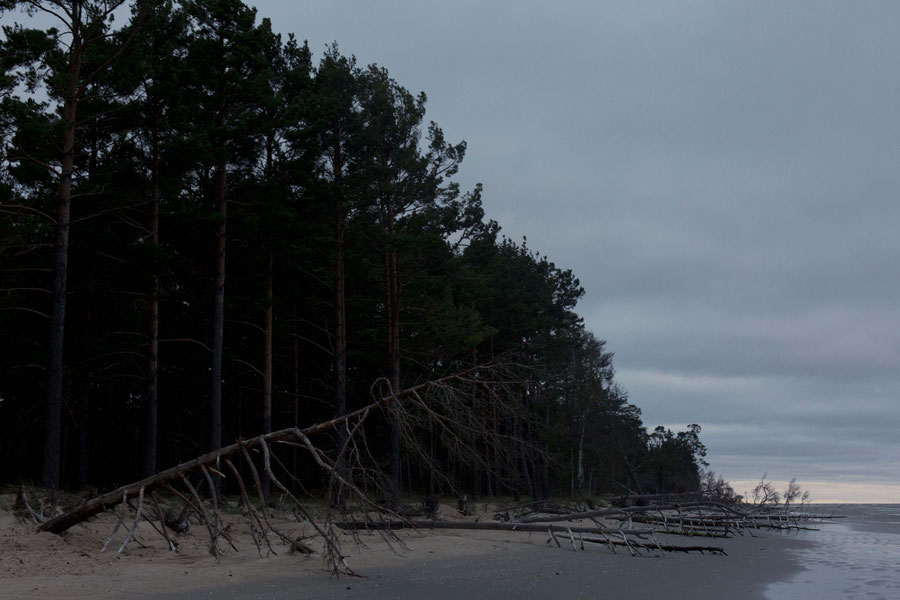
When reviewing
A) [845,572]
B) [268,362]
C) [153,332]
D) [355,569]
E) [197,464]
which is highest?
[153,332]

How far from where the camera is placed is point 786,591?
34.5ft

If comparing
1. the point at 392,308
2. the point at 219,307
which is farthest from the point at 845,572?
the point at 392,308

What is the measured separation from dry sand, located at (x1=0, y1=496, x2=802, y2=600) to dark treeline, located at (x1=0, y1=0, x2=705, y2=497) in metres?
1.77

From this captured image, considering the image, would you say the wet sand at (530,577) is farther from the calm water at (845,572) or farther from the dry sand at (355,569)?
the calm water at (845,572)

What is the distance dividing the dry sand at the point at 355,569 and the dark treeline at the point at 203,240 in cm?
177

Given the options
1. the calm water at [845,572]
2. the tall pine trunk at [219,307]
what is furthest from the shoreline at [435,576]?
the tall pine trunk at [219,307]

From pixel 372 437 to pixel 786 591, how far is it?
29.1 metres

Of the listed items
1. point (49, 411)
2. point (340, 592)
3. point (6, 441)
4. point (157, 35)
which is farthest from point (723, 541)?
point (6, 441)

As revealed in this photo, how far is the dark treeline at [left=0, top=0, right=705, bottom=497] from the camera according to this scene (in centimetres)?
1603

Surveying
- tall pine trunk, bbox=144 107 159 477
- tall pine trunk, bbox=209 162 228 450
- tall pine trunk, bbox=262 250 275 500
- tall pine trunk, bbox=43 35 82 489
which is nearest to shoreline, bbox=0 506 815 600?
tall pine trunk, bbox=43 35 82 489

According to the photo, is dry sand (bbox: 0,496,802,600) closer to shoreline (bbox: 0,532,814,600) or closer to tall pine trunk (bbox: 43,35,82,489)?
shoreline (bbox: 0,532,814,600)

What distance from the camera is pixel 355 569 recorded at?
10562 mm

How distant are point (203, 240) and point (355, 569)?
51.3 feet

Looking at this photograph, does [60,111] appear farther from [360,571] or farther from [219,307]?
[360,571]
